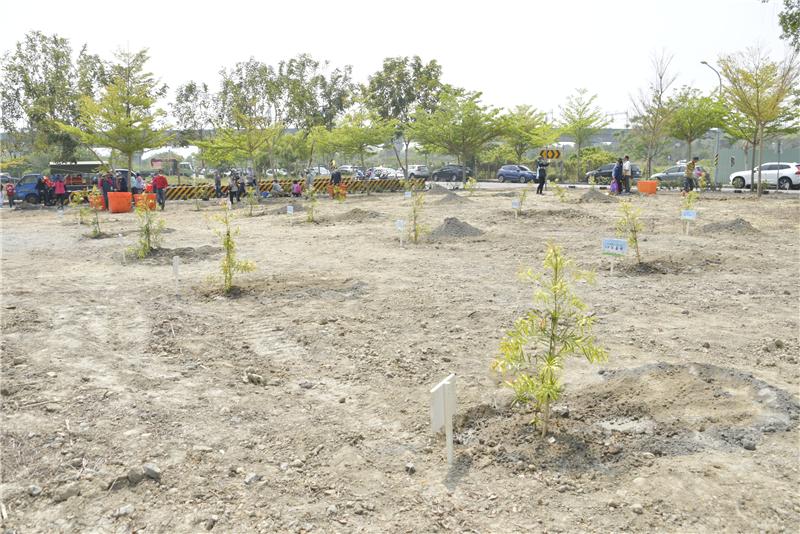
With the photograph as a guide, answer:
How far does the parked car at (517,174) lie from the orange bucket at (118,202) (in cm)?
2792

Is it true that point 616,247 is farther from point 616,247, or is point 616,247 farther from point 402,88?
point 402,88

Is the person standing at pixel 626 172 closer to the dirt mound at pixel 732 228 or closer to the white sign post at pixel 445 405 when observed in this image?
the dirt mound at pixel 732 228

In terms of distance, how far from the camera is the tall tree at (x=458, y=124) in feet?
110

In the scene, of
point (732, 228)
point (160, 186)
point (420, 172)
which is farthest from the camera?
point (420, 172)

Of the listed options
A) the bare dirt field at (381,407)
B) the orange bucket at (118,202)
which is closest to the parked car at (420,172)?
the orange bucket at (118,202)

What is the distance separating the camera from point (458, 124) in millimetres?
33875

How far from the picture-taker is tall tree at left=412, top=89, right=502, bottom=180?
33.7m

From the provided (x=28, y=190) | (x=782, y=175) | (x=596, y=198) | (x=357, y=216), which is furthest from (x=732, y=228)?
(x=28, y=190)

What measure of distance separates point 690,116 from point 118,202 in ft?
92.7

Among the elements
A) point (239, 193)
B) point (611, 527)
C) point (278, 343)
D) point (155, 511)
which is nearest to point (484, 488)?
point (611, 527)

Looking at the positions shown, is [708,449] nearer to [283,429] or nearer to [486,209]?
[283,429]

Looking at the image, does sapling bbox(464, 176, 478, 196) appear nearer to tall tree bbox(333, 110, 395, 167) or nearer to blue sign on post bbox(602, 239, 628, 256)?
tall tree bbox(333, 110, 395, 167)

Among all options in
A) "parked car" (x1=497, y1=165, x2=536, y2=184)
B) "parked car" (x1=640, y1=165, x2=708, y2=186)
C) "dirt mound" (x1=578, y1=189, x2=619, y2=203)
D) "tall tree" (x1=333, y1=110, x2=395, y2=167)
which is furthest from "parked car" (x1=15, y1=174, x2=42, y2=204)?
"parked car" (x1=640, y1=165, x2=708, y2=186)

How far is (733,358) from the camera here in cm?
563
